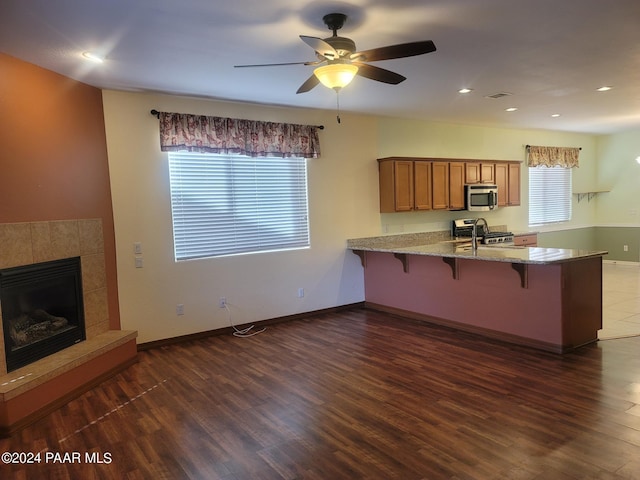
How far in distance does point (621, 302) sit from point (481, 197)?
7.76 feet

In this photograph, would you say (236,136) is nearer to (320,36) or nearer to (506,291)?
(320,36)

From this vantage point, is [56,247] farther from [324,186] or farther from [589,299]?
[589,299]

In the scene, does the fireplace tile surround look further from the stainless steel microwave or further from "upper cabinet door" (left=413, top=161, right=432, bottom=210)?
the stainless steel microwave

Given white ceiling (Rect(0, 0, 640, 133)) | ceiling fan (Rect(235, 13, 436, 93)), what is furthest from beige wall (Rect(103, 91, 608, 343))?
ceiling fan (Rect(235, 13, 436, 93))

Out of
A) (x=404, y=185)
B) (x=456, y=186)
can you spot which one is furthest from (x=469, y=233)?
(x=404, y=185)

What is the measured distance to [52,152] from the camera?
3.64m

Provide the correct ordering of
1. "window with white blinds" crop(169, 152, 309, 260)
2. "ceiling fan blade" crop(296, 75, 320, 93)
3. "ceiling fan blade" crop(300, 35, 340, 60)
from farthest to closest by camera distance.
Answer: "window with white blinds" crop(169, 152, 309, 260) → "ceiling fan blade" crop(296, 75, 320, 93) → "ceiling fan blade" crop(300, 35, 340, 60)

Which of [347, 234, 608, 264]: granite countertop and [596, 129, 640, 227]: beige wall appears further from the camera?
[596, 129, 640, 227]: beige wall

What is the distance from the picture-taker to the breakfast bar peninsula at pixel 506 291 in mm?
3959

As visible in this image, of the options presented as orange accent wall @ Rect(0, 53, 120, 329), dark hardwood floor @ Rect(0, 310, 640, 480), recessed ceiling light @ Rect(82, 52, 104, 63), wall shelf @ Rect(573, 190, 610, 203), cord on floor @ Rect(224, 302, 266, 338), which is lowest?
dark hardwood floor @ Rect(0, 310, 640, 480)

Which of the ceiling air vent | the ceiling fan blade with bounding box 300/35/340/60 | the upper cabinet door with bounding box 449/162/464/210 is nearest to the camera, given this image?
the ceiling fan blade with bounding box 300/35/340/60

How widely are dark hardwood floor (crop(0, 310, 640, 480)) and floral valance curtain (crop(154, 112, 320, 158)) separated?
2.24 metres

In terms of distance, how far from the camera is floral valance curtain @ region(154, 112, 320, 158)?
450 centimetres

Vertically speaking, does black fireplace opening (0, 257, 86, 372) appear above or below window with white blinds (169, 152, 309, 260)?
below
